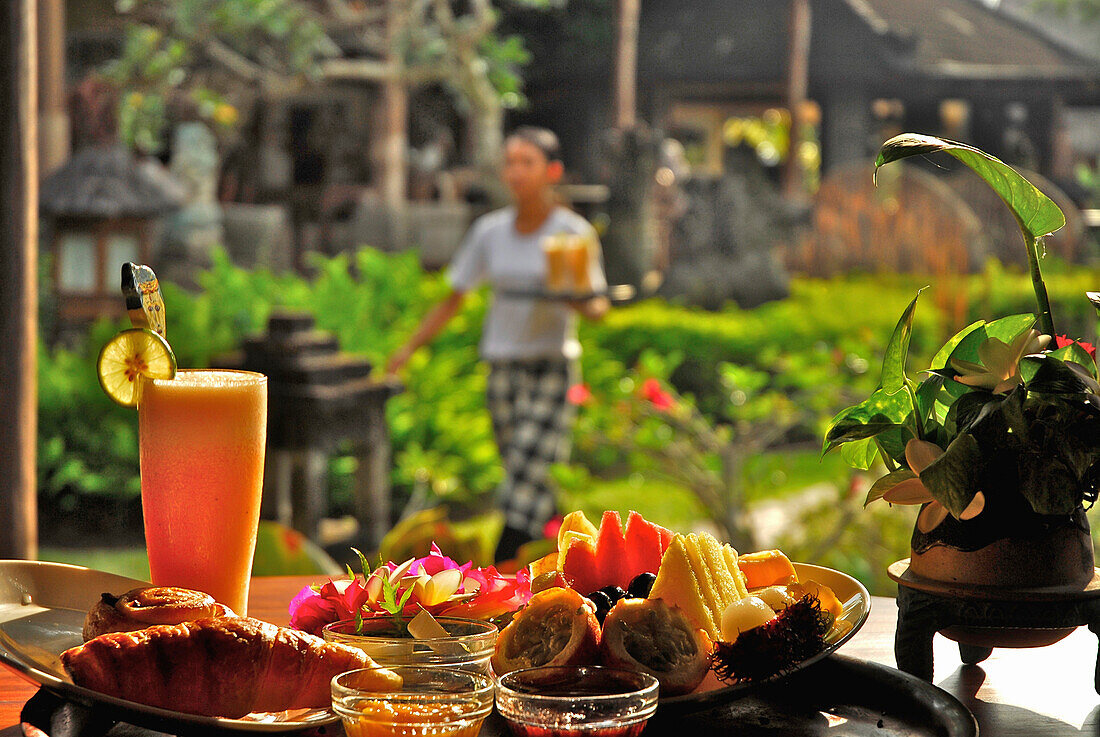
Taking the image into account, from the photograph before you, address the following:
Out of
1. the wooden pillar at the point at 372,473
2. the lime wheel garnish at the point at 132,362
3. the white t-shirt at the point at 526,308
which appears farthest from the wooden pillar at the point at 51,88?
the lime wheel garnish at the point at 132,362

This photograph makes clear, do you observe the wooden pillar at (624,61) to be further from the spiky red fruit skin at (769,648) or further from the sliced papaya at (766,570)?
the spiky red fruit skin at (769,648)

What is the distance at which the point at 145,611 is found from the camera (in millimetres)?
913

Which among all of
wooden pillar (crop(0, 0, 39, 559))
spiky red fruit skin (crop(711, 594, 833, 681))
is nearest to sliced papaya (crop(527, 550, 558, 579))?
spiky red fruit skin (crop(711, 594, 833, 681))

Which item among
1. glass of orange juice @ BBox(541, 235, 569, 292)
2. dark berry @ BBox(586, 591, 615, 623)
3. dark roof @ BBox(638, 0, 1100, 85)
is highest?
dark roof @ BBox(638, 0, 1100, 85)

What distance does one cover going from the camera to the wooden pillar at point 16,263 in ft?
7.75

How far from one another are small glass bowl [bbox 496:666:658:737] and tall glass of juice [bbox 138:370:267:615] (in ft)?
1.46

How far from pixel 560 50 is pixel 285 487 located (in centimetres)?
338

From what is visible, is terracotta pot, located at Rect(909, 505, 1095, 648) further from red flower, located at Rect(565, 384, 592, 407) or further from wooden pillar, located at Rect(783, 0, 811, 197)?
wooden pillar, located at Rect(783, 0, 811, 197)

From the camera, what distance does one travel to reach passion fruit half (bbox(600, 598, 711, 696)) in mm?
880

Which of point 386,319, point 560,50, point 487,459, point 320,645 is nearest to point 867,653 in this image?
point 320,645

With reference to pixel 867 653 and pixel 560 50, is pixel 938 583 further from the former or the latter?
pixel 560 50

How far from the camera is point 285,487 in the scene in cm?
423

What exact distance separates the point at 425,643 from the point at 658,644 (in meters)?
0.18

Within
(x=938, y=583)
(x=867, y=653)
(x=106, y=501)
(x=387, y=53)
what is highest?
(x=387, y=53)
